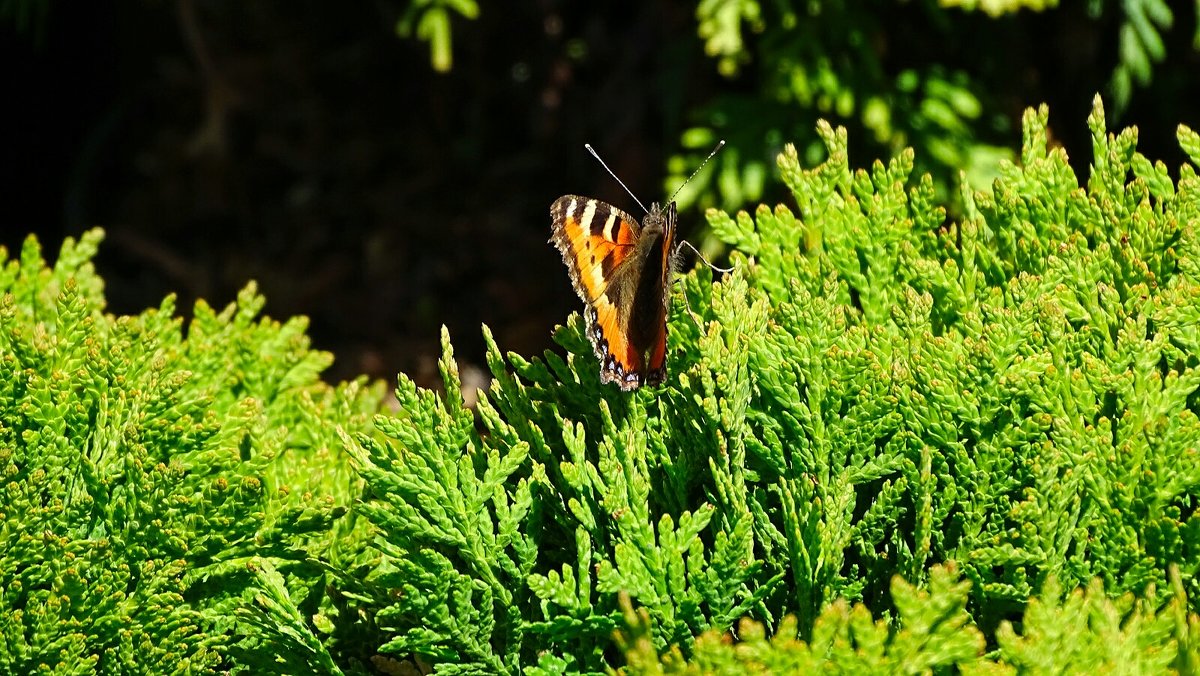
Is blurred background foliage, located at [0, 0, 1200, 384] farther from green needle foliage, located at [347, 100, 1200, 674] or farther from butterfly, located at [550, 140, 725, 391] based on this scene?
green needle foliage, located at [347, 100, 1200, 674]

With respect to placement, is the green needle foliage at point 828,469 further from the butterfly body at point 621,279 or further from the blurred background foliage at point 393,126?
the blurred background foliage at point 393,126

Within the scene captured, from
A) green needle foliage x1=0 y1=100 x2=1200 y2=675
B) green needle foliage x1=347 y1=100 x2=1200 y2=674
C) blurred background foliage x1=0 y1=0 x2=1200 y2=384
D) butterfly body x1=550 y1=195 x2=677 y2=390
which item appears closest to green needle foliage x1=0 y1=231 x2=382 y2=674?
green needle foliage x1=0 y1=100 x2=1200 y2=675

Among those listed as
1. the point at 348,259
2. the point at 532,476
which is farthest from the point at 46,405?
the point at 348,259

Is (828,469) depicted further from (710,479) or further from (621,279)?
(621,279)

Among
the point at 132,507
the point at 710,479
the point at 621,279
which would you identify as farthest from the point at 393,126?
the point at 710,479

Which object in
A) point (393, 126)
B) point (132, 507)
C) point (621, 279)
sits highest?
point (393, 126)
